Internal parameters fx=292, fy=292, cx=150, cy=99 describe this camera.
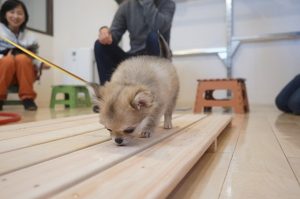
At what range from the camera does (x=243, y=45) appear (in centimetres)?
416

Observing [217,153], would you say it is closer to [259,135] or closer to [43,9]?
[259,135]

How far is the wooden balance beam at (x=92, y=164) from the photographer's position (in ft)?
1.94

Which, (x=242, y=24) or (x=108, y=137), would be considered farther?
(x=242, y=24)

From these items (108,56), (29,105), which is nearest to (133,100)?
(108,56)

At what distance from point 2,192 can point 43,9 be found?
4950 mm

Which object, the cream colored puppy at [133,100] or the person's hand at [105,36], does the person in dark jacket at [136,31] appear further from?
the cream colored puppy at [133,100]

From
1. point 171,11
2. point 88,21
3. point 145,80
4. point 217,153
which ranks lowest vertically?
point 217,153

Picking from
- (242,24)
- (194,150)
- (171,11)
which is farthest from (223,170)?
(242,24)

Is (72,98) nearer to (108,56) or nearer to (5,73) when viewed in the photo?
(5,73)

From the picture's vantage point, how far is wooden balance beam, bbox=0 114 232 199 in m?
0.59

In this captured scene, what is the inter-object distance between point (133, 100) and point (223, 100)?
7.44 ft

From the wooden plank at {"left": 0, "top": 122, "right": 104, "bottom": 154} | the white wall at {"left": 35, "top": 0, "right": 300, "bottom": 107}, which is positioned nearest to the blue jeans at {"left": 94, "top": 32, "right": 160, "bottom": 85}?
the wooden plank at {"left": 0, "top": 122, "right": 104, "bottom": 154}

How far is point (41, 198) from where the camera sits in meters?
0.54

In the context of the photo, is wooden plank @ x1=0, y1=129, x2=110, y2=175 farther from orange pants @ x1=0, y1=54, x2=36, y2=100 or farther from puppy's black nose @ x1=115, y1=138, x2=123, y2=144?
orange pants @ x1=0, y1=54, x2=36, y2=100
